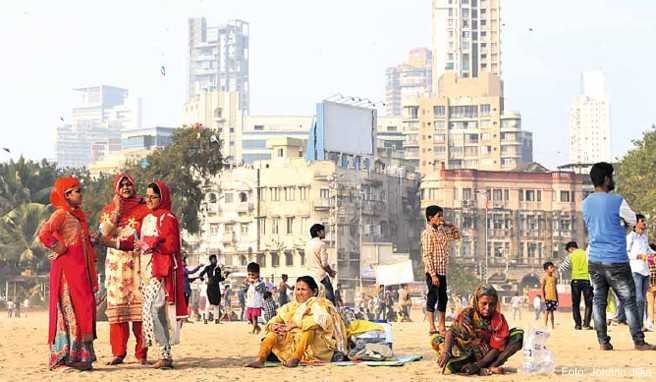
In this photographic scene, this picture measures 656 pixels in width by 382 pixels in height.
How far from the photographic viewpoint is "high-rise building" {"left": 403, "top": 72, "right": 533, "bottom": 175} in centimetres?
18800

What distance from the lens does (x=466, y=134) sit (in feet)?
622

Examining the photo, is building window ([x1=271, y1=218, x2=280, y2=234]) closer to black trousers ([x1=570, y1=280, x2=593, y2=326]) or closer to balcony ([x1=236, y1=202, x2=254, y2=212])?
balcony ([x1=236, y1=202, x2=254, y2=212])

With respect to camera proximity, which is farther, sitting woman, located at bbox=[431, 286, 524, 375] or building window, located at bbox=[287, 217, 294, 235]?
building window, located at bbox=[287, 217, 294, 235]

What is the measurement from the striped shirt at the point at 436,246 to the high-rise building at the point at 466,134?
168 meters

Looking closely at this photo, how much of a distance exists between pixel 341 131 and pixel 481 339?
105360 mm

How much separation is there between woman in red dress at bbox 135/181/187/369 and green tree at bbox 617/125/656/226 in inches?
2883

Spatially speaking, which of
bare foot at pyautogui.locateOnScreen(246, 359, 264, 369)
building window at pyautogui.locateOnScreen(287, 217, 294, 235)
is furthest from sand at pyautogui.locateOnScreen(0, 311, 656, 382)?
building window at pyautogui.locateOnScreen(287, 217, 294, 235)

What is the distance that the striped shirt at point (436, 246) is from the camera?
18.7m

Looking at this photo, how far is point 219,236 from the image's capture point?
120 meters

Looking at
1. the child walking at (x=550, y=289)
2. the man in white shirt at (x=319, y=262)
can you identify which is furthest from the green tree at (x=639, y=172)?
the man in white shirt at (x=319, y=262)

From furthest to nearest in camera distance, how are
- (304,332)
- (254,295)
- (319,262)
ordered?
1. (254,295)
2. (319,262)
3. (304,332)

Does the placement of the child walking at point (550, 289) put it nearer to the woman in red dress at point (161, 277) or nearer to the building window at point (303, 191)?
the woman in red dress at point (161, 277)

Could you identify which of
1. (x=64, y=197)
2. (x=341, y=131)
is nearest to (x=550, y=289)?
(x=64, y=197)

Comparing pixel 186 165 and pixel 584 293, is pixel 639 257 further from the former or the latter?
pixel 186 165
